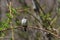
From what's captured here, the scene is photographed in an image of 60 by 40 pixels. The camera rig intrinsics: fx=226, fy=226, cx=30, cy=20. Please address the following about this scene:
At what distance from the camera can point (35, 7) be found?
259 cm

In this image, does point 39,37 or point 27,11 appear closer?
point 27,11

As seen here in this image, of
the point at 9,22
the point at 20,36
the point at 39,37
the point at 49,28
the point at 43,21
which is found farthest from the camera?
the point at 20,36

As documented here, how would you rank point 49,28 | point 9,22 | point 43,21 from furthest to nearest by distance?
point 43,21 → point 49,28 → point 9,22

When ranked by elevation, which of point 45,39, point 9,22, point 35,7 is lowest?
point 45,39

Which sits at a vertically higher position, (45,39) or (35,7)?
(35,7)

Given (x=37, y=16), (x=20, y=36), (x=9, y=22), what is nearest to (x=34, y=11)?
(x=37, y=16)

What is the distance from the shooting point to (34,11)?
2.70 metres

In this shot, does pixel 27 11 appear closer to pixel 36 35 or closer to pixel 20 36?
pixel 36 35

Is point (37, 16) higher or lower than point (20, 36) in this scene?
higher

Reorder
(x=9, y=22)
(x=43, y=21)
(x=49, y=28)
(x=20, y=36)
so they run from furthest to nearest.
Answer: (x=20, y=36)
(x=43, y=21)
(x=49, y=28)
(x=9, y=22)

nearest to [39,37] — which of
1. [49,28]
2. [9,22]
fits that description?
[49,28]

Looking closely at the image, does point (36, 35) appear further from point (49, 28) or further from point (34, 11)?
point (49, 28)

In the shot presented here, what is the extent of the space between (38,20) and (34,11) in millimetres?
165

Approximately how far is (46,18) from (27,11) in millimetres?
261
